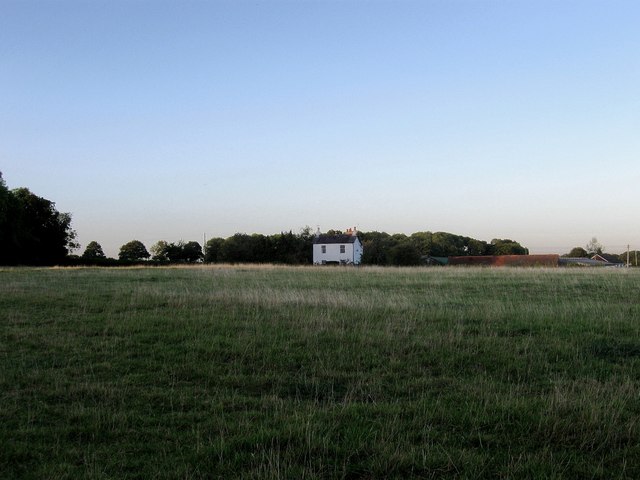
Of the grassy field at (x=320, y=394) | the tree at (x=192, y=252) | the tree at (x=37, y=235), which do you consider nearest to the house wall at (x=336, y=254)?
the tree at (x=192, y=252)

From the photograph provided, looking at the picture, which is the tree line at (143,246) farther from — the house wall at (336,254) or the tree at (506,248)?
the tree at (506,248)

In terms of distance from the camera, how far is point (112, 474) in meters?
4.26

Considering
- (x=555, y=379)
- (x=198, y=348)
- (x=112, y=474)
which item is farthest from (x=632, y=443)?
(x=198, y=348)

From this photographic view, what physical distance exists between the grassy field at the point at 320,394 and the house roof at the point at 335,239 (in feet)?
238

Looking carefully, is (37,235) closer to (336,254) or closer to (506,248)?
(336,254)

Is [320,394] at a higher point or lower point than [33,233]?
lower

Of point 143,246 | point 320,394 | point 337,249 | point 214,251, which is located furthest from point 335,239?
point 320,394

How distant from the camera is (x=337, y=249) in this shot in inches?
3361

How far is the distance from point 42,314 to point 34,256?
61.9 metres

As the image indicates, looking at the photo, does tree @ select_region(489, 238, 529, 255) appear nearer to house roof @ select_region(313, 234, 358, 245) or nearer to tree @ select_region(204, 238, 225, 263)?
house roof @ select_region(313, 234, 358, 245)

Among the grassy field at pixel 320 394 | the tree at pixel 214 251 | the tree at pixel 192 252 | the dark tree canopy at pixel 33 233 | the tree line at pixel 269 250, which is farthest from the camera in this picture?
the tree at pixel 192 252

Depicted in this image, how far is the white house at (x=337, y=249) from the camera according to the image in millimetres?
84562

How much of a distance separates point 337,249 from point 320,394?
258ft

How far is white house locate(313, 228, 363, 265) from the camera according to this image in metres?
84.6
